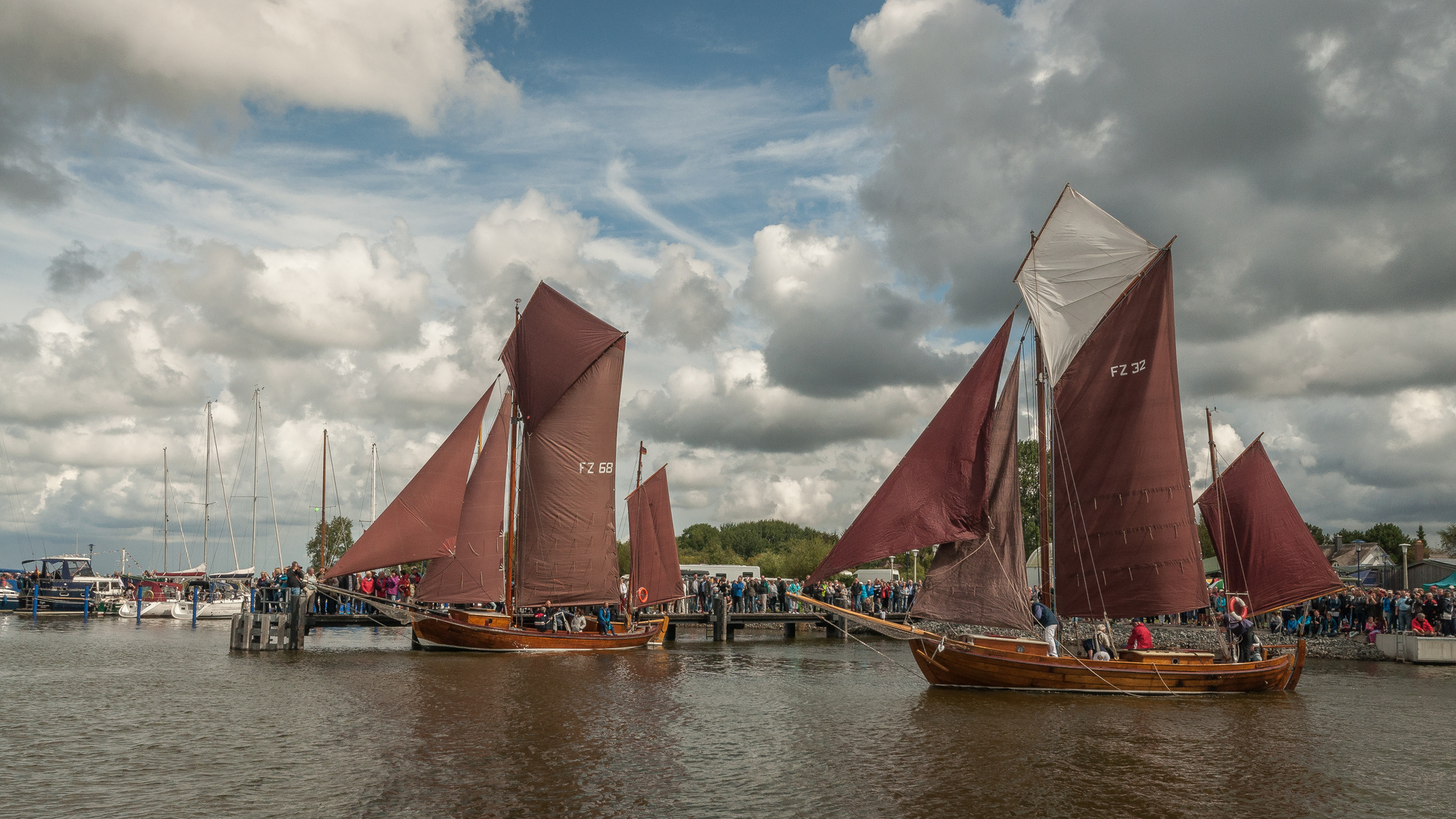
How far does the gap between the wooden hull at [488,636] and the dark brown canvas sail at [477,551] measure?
81 cm

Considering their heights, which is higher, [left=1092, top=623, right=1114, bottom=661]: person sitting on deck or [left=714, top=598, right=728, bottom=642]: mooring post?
[left=1092, top=623, right=1114, bottom=661]: person sitting on deck

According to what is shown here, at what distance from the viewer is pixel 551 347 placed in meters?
Result: 37.8

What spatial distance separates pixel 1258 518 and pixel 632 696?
78.4 ft

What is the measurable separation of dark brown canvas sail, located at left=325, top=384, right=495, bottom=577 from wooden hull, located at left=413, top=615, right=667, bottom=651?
2754mm

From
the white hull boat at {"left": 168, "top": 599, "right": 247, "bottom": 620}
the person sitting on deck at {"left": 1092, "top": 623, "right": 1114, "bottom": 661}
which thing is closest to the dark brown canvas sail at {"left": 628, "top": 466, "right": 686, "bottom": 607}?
the person sitting on deck at {"left": 1092, "top": 623, "right": 1114, "bottom": 661}

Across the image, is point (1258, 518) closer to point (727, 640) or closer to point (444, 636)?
point (727, 640)

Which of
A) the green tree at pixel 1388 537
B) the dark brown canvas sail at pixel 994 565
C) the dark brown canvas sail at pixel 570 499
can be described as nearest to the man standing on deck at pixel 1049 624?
the dark brown canvas sail at pixel 994 565

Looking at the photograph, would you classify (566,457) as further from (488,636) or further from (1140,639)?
(1140,639)

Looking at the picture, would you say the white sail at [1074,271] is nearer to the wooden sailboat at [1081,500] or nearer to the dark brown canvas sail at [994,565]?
the wooden sailboat at [1081,500]

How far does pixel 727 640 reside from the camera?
5047 cm

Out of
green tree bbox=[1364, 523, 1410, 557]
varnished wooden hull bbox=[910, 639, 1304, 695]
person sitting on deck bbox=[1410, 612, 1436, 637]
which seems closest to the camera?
varnished wooden hull bbox=[910, 639, 1304, 695]

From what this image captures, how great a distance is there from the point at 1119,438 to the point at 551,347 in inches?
831

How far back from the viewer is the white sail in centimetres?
2592

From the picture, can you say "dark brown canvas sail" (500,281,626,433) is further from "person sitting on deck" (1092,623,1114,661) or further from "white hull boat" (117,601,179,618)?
"white hull boat" (117,601,179,618)
